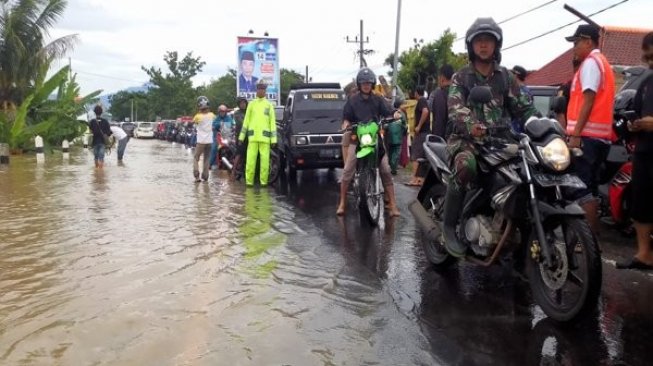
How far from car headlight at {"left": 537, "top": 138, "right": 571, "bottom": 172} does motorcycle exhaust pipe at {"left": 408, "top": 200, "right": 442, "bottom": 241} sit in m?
1.32

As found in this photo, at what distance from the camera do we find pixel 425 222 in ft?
17.7

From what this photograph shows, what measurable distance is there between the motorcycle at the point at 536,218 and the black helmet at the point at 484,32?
20.7 inches

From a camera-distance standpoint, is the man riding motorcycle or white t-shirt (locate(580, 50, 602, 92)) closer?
white t-shirt (locate(580, 50, 602, 92))

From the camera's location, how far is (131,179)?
43.5 ft

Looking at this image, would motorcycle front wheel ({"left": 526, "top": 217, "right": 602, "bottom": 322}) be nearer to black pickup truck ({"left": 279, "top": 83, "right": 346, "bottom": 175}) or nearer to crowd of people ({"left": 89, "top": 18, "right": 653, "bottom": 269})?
crowd of people ({"left": 89, "top": 18, "right": 653, "bottom": 269})

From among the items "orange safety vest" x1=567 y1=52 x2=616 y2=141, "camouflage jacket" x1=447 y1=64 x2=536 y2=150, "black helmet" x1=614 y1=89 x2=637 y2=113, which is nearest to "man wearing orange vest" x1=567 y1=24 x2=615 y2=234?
"orange safety vest" x1=567 y1=52 x2=616 y2=141

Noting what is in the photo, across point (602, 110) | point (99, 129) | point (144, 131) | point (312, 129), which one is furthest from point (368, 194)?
point (144, 131)

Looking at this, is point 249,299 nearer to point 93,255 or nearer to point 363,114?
point 93,255

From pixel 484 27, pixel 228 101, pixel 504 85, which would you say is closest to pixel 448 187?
pixel 504 85

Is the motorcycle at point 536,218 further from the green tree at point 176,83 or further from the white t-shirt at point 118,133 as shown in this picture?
the green tree at point 176,83

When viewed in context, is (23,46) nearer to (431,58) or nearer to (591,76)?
(431,58)

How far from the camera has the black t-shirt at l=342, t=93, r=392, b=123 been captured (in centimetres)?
805

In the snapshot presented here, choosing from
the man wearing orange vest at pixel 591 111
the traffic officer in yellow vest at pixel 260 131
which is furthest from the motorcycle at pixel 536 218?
the traffic officer in yellow vest at pixel 260 131

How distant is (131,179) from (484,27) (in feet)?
33.4
